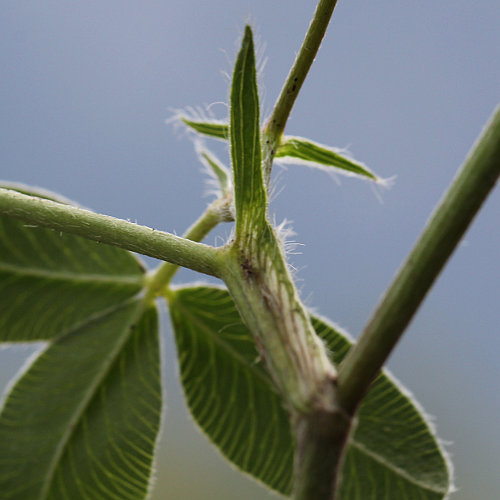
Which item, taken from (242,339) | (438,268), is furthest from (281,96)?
(242,339)

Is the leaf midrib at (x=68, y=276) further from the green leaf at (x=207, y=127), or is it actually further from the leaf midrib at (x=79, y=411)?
the green leaf at (x=207, y=127)

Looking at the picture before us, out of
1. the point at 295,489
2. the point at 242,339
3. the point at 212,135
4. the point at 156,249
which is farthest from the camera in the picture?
the point at 242,339

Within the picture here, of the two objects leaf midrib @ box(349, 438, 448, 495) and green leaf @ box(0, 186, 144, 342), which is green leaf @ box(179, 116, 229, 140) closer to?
green leaf @ box(0, 186, 144, 342)

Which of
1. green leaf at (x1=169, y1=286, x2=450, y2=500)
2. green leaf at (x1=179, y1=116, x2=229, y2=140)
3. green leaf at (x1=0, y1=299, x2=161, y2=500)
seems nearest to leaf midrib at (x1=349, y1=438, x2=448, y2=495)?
green leaf at (x1=169, y1=286, x2=450, y2=500)

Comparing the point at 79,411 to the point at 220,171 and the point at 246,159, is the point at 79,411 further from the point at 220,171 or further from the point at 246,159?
the point at 246,159

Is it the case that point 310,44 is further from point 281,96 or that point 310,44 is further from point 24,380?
point 24,380

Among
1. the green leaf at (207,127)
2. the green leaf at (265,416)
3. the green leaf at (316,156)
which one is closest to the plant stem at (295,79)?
the green leaf at (316,156)
